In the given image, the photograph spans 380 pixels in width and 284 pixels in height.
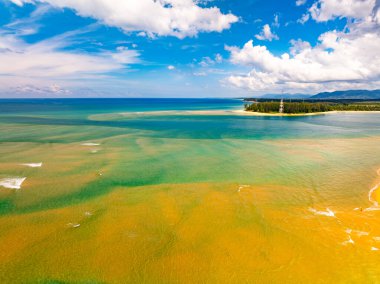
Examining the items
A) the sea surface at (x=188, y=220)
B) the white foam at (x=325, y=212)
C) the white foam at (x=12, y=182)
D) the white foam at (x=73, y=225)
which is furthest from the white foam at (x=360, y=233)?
the white foam at (x=12, y=182)

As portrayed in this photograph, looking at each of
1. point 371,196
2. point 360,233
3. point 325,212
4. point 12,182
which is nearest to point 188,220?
point 325,212

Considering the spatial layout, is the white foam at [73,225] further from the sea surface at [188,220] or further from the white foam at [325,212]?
the white foam at [325,212]

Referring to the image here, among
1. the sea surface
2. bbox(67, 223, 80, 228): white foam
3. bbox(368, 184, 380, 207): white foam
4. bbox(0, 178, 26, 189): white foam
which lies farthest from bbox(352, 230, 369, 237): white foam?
bbox(0, 178, 26, 189): white foam

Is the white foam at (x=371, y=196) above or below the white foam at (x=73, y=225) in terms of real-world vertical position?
above

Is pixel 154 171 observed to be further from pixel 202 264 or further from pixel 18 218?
pixel 202 264

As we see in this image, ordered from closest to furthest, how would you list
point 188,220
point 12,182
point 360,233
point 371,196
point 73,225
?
1. point 360,233
2. point 73,225
3. point 188,220
4. point 371,196
5. point 12,182

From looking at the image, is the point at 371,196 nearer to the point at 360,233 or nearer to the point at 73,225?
the point at 360,233

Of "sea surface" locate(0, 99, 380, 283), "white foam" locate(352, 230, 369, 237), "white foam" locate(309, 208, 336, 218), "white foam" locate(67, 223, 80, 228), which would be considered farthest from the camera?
"white foam" locate(309, 208, 336, 218)

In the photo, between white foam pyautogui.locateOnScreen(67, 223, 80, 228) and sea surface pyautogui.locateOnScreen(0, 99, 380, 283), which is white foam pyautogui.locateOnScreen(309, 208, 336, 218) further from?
white foam pyautogui.locateOnScreen(67, 223, 80, 228)
